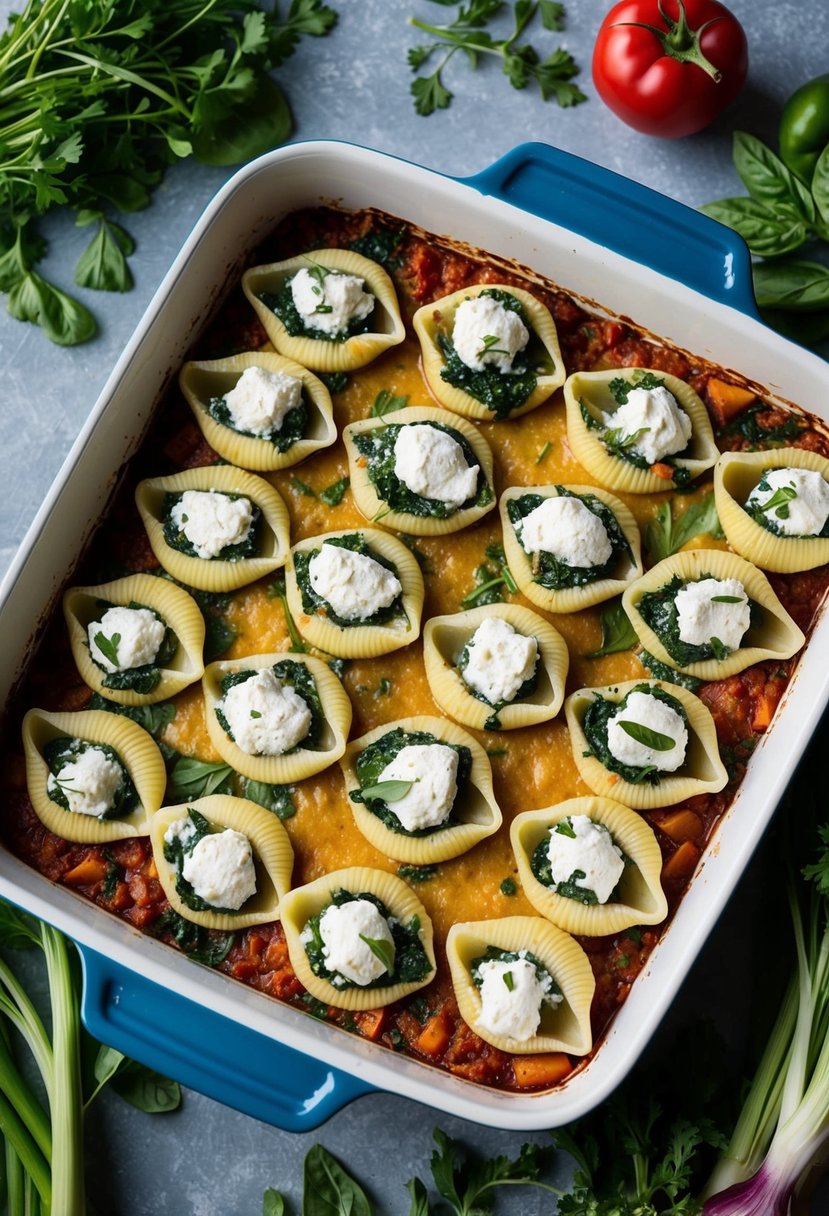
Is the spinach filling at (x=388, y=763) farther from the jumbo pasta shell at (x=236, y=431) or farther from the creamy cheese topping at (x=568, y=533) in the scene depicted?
the jumbo pasta shell at (x=236, y=431)

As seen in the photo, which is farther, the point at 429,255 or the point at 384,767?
the point at 429,255

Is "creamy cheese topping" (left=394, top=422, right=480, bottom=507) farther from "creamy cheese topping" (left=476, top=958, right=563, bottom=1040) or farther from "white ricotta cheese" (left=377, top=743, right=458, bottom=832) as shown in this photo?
"creamy cheese topping" (left=476, top=958, right=563, bottom=1040)

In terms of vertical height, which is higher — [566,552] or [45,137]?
[45,137]

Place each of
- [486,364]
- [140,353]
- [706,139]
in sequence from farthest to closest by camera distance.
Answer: [706,139] → [486,364] → [140,353]

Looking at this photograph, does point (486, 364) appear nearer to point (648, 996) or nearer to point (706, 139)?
point (706, 139)

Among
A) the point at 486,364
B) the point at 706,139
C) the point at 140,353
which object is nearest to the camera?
the point at 140,353

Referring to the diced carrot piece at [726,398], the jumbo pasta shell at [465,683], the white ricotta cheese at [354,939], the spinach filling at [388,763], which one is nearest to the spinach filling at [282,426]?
the jumbo pasta shell at [465,683]

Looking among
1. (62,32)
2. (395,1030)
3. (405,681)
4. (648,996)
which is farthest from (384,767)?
(62,32)
